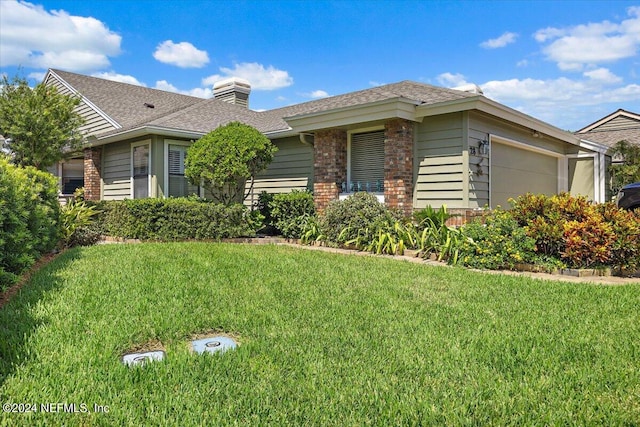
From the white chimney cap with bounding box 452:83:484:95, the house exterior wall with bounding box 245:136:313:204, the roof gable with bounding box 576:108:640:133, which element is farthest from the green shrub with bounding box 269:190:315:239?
the roof gable with bounding box 576:108:640:133

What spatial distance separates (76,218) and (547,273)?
9.32 meters

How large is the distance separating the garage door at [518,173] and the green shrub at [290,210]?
14.4 ft

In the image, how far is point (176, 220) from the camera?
32.1 feet

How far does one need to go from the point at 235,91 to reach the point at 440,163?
39.4ft

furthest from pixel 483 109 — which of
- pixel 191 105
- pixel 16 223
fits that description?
pixel 191 105

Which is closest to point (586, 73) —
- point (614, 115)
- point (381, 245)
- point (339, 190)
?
point (614, 115)

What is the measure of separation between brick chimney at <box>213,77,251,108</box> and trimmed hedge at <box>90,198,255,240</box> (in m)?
10.1

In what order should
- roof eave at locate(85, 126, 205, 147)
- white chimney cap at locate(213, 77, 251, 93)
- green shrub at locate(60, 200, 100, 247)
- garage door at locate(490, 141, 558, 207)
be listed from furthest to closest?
white chimney cap at locate(213, 77, 251, 93) < roof eave at locate(85, 126, 205, 147) < garage door at locate(490, 141, 558, 207) < green shrub at locate(60, 200, 100, 247)

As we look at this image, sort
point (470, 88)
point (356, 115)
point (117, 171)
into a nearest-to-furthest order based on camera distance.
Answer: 1. point (356, 115)
2. point (470, 88)
3. point (117, 171)

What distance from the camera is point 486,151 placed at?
982 cm

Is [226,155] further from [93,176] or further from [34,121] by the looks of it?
[93,176]

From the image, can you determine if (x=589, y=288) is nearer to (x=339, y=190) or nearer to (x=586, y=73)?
(x=339, y=190)

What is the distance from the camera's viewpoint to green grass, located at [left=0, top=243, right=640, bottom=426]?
233 centimetres

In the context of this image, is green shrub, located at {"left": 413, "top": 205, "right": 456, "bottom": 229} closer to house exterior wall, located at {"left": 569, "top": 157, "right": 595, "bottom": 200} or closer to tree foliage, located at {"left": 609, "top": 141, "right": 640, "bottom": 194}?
house exterior wall, located at {"left": 569, "top": 157, "right": 595, "bottom": 200}
